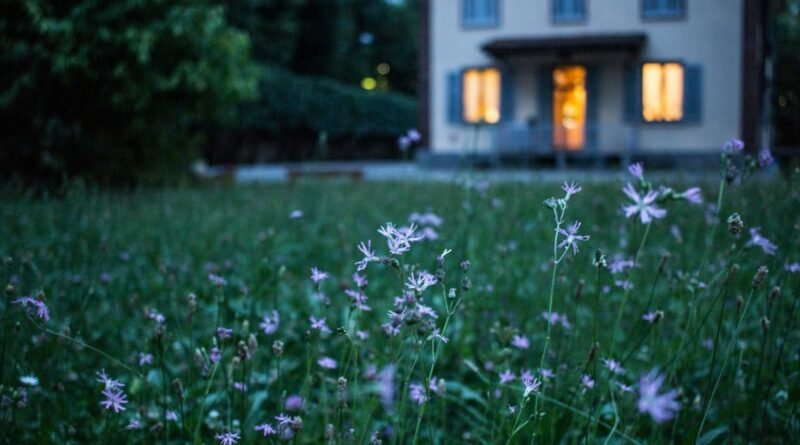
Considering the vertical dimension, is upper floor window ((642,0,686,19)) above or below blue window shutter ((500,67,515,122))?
above

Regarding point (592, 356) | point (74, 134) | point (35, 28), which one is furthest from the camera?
point (74, 134)

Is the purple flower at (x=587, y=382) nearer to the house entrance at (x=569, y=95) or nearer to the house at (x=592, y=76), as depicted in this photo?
the house at (x=592, y=76)

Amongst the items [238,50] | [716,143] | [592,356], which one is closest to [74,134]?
[238,50]

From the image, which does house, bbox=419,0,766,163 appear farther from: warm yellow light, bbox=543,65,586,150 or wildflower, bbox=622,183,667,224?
wildflower, bbox=622,183,667,224

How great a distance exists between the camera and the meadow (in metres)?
1.37

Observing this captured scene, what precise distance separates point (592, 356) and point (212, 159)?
23.6m

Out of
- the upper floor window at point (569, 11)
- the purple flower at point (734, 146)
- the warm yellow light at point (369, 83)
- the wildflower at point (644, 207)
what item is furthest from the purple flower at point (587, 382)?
the warm yellow light at point (369, 83)

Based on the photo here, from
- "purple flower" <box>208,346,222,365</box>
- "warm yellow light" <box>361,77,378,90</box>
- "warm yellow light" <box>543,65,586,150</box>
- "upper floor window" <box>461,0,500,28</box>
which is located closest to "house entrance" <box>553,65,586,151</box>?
"warm yellow light" <box>543,65,586,150</box>

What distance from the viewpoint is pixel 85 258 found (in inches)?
126

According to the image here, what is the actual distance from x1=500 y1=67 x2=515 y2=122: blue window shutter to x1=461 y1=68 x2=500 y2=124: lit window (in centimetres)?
15

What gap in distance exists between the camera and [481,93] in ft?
59.3

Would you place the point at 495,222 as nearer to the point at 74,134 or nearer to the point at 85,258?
the point at 85,258

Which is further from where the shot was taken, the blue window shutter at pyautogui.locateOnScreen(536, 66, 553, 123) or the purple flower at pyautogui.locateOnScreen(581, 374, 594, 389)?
the blue window shutter at pyautogui.locateOnScreen(536, 66, 553, 123)

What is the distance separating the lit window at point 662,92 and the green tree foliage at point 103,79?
29.5ft
